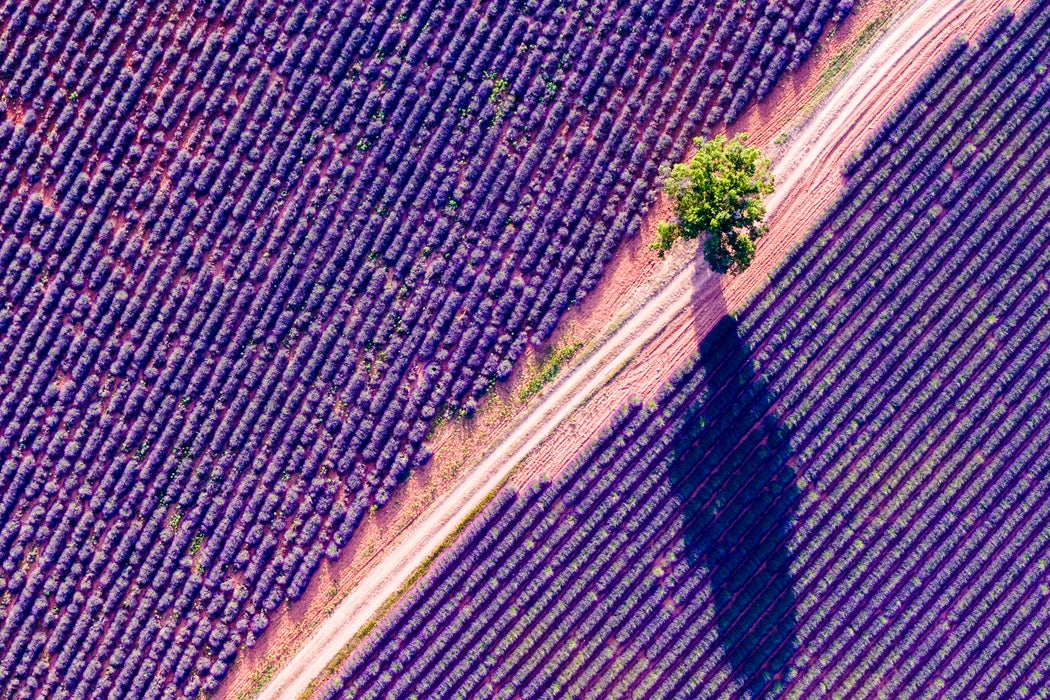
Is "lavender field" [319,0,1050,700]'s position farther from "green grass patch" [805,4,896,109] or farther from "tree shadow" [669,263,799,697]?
"green grass patch" [805,4,896,109]

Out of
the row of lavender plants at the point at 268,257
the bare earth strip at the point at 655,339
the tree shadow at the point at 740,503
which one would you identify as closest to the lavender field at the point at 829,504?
the tree shadow at the point at 740,503

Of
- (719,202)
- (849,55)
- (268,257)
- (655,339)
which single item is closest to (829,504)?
(655,339)

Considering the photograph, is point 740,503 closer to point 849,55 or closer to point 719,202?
point 719,202

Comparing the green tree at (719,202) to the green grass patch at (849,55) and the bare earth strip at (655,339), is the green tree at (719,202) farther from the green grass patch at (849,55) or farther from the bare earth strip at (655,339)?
the green grass patch at (849,55)

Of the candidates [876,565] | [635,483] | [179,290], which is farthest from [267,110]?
[876,565]

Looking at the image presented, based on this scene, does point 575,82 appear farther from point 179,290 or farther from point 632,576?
point 632,576

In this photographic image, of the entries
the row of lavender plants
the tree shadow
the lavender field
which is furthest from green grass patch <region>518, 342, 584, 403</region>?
the tree shadow
